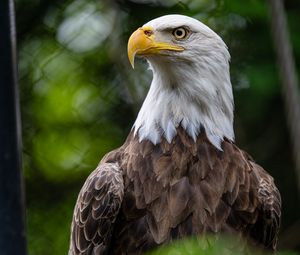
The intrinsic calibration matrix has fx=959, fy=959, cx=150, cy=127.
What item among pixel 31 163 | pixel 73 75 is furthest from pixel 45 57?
pixel 31 163

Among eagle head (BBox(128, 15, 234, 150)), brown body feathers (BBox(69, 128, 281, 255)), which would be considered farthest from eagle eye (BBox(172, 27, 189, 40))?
brown body feathers (BBox(69, 128, 281, 255))

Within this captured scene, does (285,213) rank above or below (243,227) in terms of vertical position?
below

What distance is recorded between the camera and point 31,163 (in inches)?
207

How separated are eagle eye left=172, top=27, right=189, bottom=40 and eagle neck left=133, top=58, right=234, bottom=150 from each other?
0.14m

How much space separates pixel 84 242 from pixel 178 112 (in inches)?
25.7

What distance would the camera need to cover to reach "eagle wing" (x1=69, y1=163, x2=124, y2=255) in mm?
3723

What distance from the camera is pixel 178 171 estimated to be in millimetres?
3793

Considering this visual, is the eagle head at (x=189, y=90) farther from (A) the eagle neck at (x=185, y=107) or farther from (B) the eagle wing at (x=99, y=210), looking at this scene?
(B) the eagle wing at (x=99, y=210)

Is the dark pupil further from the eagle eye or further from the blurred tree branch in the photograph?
the blurred tree branch

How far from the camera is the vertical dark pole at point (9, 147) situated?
1883 millimetres

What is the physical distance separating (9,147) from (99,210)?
1852 millimetres

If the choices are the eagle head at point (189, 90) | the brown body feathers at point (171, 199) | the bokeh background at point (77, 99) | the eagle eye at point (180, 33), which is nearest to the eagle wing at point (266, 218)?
the brown body feathers at point (171, 199)

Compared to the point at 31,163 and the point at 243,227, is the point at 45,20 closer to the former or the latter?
the point at 31,163

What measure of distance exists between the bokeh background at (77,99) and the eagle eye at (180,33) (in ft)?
3.30
